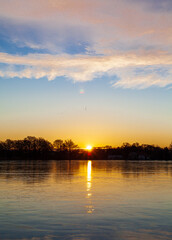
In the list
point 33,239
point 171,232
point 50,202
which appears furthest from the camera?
point 50,202

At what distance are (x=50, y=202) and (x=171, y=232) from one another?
387 inches

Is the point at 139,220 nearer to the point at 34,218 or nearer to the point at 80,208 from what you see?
the point at 80,208

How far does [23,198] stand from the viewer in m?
22.2

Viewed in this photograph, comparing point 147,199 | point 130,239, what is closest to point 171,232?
point 130,239

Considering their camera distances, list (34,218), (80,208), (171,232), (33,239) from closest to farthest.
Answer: (33,239)
(171,232)
(34,218)
(80,208)

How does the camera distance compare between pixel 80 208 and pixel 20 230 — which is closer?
pixel 20 230

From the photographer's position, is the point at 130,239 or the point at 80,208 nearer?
the point at 130,239

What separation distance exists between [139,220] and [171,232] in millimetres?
2594

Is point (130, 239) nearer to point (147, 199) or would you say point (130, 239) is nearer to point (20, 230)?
point (20, 230)

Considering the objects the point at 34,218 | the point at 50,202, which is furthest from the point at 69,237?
the point at 50,202


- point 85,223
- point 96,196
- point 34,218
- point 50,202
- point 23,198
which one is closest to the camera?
point 85,223

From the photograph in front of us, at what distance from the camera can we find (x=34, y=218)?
15.9 m

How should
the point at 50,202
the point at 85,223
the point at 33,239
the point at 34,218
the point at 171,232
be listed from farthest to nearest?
the point at 50,202 → the point at 34,218 → the point at 85,223 → the point at 171,232 → the point at 33,239

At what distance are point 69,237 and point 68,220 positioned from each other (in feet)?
10.4
